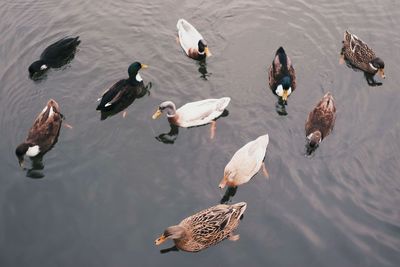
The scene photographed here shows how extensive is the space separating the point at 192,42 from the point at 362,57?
4.27 meters

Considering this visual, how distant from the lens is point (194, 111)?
33.7 feet

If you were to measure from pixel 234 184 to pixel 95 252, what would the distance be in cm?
289

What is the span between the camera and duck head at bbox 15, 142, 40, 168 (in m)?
9.48

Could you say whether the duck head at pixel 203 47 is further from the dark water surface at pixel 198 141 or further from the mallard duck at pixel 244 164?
the mallard duck at pixel 244 164

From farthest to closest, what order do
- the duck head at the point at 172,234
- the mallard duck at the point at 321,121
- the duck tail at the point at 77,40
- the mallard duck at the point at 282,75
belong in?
1. the duck tail at the point at 77,40
2. the mallard duck at the point at 282,75
3. the mallard duck at the point at 321,121
4. the duck head at the point at 172,234

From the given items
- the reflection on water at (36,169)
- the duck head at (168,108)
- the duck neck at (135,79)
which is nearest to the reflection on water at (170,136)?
the duck head at (168,108)

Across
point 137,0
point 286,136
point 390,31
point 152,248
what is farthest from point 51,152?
point 390,31

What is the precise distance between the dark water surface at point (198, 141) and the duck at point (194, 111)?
294 mm

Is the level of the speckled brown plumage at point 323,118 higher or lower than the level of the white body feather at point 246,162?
higher

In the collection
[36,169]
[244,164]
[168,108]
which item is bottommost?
[36,169]

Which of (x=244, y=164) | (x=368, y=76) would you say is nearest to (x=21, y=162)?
(x=244, y=164)

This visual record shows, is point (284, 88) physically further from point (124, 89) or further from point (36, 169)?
point (36, 169)

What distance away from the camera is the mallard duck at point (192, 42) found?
38.9 feet

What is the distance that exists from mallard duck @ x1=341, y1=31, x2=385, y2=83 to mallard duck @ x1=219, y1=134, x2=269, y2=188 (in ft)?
13.5
